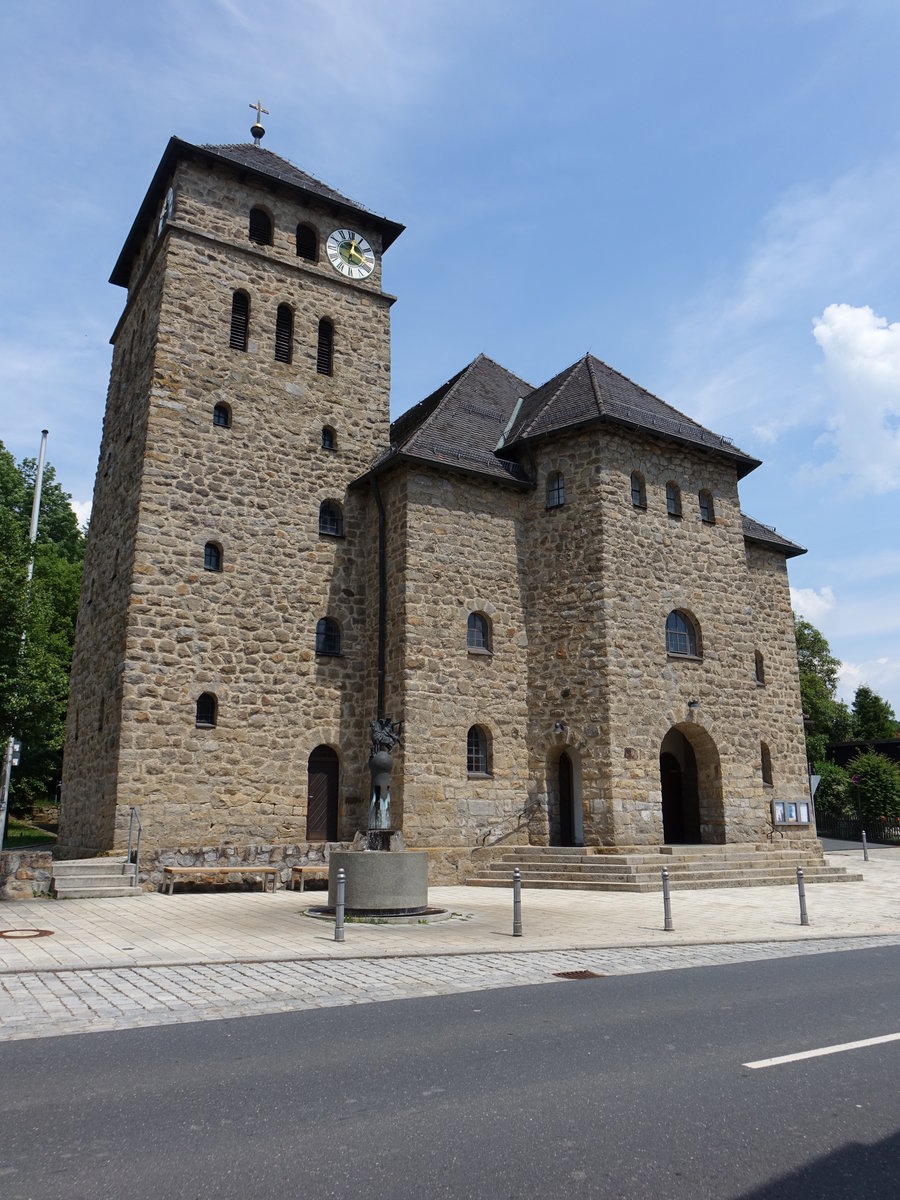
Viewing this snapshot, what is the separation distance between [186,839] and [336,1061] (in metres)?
13.8

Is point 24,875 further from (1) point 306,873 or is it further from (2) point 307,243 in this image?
(2) point 307,243

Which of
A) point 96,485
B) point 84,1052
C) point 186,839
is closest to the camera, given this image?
point 84,1052

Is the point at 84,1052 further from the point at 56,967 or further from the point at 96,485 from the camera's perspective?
the point at 96,485

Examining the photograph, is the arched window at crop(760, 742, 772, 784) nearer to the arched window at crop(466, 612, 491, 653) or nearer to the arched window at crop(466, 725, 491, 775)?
the arched window at crop(466, 725, 491, 775)

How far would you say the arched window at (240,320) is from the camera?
21828mm

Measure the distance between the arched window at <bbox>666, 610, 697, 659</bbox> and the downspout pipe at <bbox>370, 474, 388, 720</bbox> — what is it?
7.04 metres

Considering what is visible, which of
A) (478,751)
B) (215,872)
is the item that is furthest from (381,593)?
(215,872)

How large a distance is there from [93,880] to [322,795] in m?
6.22

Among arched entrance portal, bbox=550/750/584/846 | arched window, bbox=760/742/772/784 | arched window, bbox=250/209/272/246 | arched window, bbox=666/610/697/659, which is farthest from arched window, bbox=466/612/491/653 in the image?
arched window, bbox=250/209/272/246

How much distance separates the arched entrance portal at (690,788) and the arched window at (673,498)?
559 centimetres

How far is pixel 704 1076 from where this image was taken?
5160 millimetres

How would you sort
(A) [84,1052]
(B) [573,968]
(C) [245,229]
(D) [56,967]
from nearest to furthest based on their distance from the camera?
(A) [84,1052]
(D) [56,967]
(B) [573,968]
(C) [245,229]

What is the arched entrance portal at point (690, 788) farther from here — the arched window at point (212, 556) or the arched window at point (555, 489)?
the arched window at point (212, 556)

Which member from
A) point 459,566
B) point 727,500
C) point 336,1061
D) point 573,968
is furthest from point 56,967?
point 727,500
